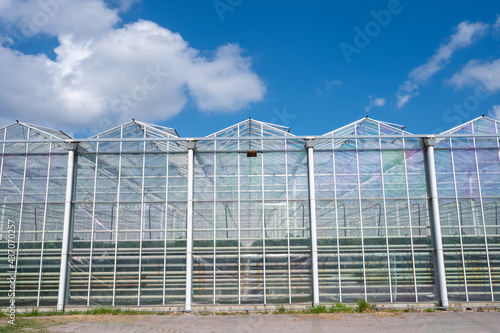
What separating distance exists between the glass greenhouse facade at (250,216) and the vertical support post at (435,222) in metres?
0.06

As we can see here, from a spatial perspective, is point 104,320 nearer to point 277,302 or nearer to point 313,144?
point 277,302

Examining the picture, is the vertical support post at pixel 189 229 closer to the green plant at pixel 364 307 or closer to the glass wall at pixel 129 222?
the glass wall at pixel 129 222

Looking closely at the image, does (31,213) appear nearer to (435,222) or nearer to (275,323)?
(275,323)

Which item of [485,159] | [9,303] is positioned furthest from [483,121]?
[9,303]

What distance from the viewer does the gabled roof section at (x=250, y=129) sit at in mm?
18984

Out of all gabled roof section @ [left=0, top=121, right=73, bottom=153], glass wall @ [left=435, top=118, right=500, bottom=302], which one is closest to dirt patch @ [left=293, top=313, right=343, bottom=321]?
glass wall @ [left=435, top=118, right=500, bottom=302]

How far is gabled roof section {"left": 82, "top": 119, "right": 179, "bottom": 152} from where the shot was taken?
61.8 feet

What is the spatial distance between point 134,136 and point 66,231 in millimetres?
5247

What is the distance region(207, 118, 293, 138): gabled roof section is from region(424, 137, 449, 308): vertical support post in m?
6.59

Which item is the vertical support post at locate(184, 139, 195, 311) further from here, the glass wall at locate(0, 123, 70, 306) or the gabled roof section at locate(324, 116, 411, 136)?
the gabled roof section at locate(324, 116, 411, 136)

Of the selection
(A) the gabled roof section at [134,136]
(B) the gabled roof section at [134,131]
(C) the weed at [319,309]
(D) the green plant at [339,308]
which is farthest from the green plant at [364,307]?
(B) the gabled roof section at [134,131]

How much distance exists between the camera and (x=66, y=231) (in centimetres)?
1781

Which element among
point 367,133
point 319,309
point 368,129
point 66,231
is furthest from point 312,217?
point 66,231

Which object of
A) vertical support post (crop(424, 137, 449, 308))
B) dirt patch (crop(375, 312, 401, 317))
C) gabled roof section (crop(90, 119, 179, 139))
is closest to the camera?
dirt patch (crop(375, 312, 401, 317))
